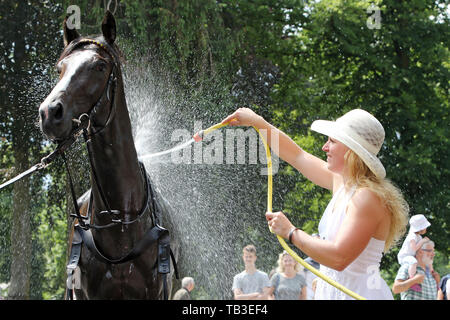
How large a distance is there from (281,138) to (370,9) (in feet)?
33.2

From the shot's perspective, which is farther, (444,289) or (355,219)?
(444,289)

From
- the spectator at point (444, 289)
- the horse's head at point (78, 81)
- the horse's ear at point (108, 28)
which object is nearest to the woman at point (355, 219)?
the horse's head at point (78, 81)

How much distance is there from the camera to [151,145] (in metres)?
7.12

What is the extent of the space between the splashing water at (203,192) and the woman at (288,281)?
117cm

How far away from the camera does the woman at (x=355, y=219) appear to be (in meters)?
2.70

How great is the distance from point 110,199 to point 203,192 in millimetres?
5216

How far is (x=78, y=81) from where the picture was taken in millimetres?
3514

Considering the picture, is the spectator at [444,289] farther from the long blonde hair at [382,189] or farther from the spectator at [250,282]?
the long blonde hair at [382,189]

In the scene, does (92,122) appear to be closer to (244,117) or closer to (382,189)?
(244,117)

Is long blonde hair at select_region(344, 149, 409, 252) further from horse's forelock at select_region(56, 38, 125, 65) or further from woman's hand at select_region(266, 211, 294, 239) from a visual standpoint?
horse's forelock at select_region(56, 38, 125, 65)

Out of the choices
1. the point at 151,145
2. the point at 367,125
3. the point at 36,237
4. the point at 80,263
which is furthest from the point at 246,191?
the point at 367,125

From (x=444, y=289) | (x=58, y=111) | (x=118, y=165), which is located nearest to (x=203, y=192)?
(x=444, y=289)

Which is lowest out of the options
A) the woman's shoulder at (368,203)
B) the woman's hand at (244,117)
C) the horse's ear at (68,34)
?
the woman's shoulder at (368,203)
